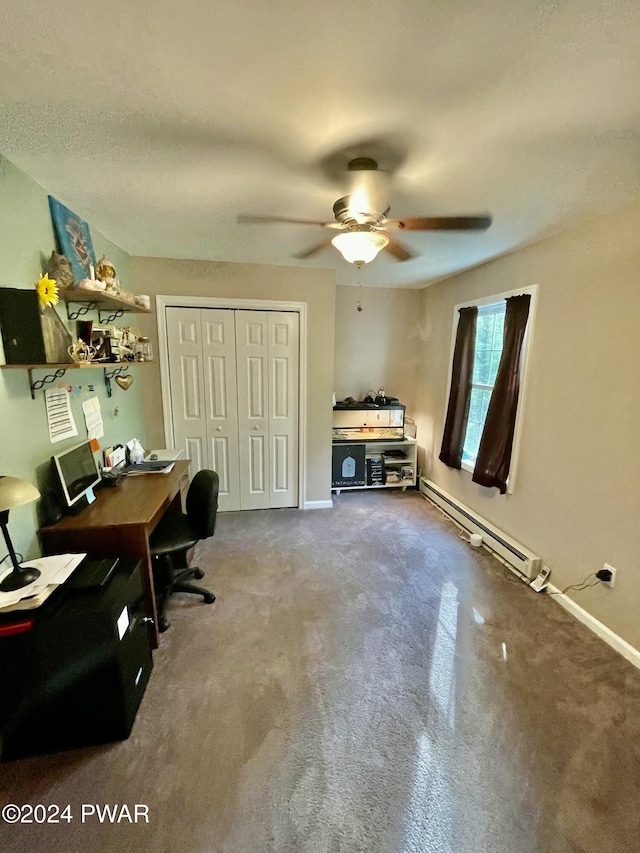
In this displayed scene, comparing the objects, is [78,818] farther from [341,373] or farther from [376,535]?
[341,373]

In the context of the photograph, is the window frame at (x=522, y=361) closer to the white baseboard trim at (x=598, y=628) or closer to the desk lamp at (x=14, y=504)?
the white baseboard trim at (x=598, y=628)

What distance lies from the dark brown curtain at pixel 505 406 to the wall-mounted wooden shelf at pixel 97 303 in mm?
2615

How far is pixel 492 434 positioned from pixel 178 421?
2.74m

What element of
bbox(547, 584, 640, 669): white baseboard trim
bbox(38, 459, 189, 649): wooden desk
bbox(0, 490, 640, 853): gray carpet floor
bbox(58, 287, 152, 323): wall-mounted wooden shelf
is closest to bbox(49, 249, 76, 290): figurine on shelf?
bbox(58, 287, 152, 323): wall-mounted wooden shelf

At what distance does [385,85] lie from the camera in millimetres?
1098

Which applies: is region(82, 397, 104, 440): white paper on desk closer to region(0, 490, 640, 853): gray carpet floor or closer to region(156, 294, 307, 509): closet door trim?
region(156, 294, 307, 509): closet door trim

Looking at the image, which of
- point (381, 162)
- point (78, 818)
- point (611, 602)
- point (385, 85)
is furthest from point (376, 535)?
point (385, 85)

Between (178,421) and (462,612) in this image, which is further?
(178,421)

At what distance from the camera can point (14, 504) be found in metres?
1.25

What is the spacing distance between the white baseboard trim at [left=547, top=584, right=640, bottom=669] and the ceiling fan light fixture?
2.41 metres

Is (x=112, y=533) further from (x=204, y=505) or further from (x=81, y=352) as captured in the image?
(x=81, y=352)

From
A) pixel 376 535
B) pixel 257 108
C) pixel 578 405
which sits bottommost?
pixel 376 535

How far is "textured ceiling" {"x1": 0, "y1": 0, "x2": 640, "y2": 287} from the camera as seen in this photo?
897 millimetres

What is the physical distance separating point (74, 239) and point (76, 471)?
1.30 meters
